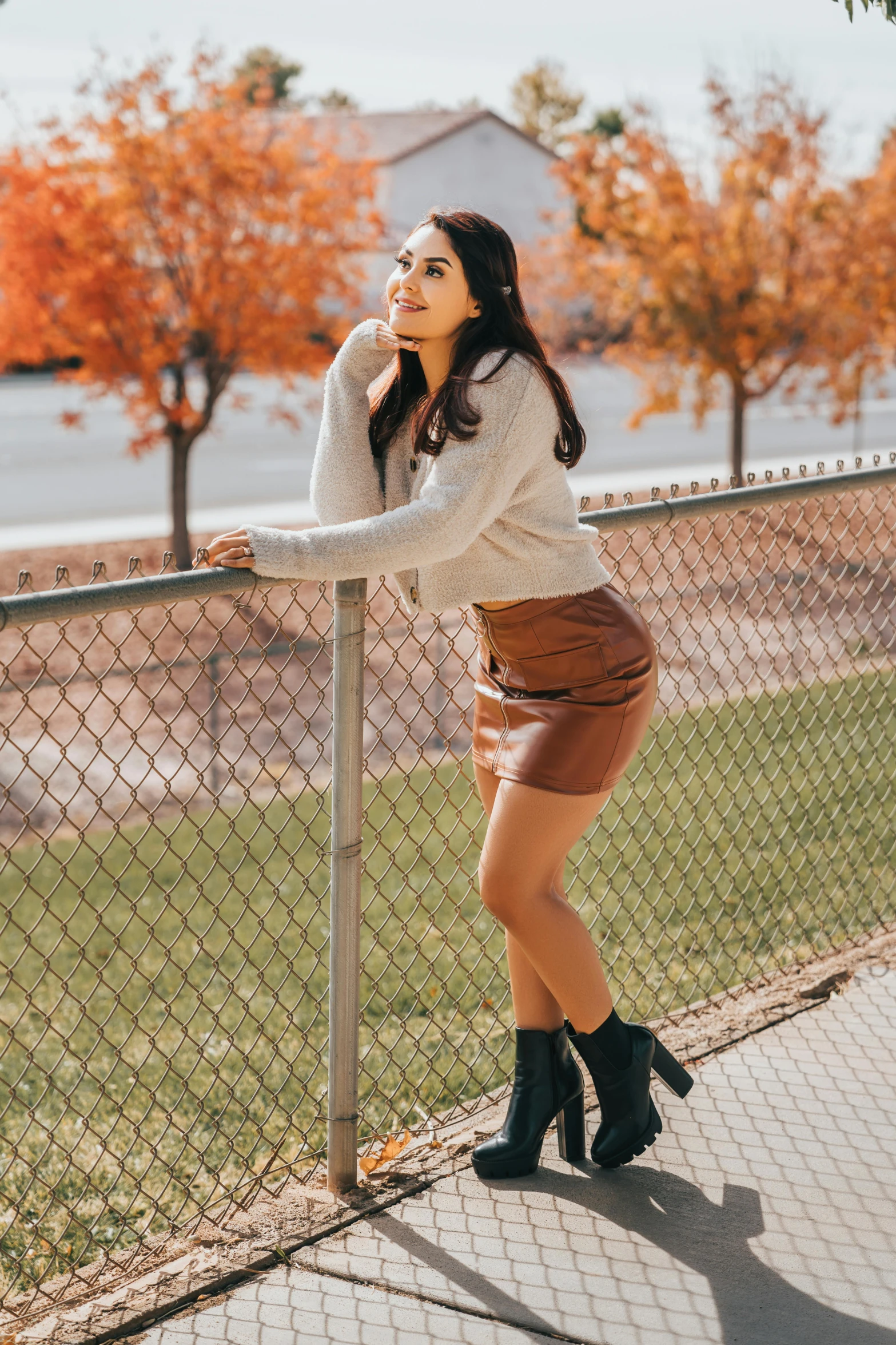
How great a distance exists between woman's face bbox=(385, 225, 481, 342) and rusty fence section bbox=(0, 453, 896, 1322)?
0.52 m

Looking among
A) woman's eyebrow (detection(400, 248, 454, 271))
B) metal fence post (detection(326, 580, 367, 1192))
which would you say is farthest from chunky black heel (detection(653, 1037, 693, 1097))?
woman's eyebrow (detection(400, 248, 454, 271))

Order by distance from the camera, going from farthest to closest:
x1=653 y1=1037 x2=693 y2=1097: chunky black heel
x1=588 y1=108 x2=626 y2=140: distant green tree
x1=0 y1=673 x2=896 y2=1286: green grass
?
1. x1=588 y1=108 x2=626 y2=140: distant green tree
2. x1=0 y1=673 x2=896 y2=1286: green grass
3. x1=653 y1=1037 x2=693 y2=1097: chunky black heel

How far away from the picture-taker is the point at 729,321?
1612 cm

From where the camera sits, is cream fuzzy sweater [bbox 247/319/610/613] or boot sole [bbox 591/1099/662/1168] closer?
cream fuzzy sweater [bbox 247/319/610/613]

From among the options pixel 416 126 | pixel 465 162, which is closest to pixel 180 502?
pixel 465 162

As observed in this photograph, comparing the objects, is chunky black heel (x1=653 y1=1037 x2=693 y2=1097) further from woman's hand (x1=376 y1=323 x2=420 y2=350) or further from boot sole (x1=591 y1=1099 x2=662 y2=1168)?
woman's hand (x1=376 y1=323 x2=420 y2=350)

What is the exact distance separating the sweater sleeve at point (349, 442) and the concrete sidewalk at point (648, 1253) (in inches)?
54.4

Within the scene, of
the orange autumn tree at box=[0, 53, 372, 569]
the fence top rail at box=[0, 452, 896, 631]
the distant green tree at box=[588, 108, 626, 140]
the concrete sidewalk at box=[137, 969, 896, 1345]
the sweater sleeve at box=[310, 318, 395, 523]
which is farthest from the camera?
the distant green tree at box=[588, 108, 626, 140]

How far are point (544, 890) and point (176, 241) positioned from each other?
12114 mm

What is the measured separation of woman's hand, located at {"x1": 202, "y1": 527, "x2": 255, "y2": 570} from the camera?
247 cm

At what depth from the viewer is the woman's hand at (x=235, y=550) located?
2.47 metres

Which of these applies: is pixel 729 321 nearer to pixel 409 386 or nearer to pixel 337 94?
pixel 409 386

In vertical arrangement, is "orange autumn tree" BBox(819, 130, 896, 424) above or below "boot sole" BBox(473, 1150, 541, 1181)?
above

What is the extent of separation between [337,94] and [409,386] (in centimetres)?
7455
